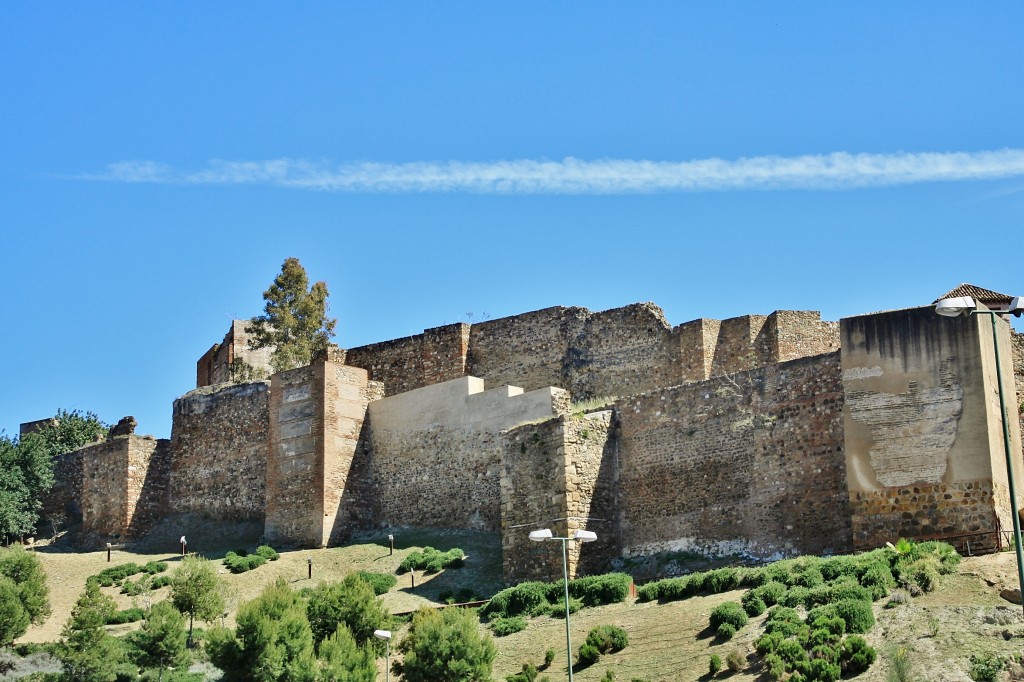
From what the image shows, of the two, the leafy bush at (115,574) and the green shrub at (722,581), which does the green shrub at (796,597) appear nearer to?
the green shrub at (722,581)

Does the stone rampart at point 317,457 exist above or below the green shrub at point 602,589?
above

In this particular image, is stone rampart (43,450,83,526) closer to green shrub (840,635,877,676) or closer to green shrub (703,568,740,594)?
green shrub (703,568,740,594)

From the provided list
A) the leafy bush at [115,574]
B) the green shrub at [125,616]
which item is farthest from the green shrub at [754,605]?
the leafy bush at [115,574]

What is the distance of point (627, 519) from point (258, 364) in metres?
23.7

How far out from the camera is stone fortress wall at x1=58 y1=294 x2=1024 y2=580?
30.5 meters

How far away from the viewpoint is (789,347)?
40.2 metres

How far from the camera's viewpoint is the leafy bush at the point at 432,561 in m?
37.7

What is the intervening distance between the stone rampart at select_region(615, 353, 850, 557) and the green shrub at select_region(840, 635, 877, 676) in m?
5.75

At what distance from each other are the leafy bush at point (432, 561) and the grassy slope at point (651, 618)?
0.27 metres

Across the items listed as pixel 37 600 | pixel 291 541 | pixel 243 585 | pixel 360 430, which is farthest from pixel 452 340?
pixel 37 600

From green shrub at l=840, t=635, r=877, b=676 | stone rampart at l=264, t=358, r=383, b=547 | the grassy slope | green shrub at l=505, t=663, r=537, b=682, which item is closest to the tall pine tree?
stone rampart at l=264, t=358, r=383, b=547

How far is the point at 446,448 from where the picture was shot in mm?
41719


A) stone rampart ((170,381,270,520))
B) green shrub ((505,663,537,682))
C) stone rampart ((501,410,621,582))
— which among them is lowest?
green shrub ((505,663,537,682))

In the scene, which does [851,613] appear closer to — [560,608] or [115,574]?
[560,608]
